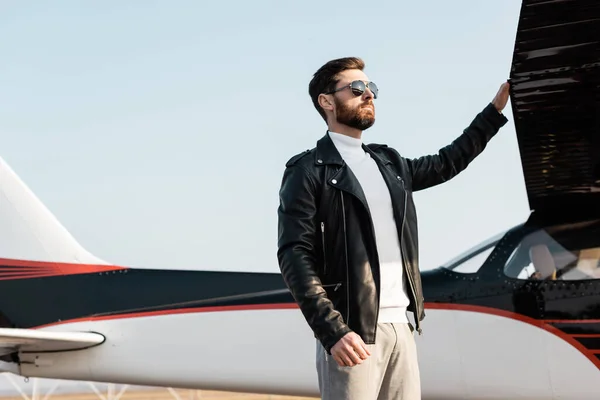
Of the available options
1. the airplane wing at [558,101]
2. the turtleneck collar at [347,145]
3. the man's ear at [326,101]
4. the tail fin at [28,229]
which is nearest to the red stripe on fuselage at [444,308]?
the tail fin at [28,229]

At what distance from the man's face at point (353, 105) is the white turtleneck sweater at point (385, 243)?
13 centimetres

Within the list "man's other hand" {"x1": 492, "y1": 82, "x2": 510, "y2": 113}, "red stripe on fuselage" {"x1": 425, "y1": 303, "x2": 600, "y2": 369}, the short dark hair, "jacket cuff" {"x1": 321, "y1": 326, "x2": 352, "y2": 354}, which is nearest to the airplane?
"red stripe on fuselage" {"x1": 425, "y1": 303, "x2": 600, "y2": 369}

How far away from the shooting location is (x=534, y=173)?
5.19 meters

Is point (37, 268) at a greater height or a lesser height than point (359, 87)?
greater

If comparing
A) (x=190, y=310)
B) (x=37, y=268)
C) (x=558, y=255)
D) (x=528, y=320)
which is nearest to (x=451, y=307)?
(x=528, y=320)

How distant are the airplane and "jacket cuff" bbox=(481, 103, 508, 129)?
2.27ft

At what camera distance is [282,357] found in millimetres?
→ 5543

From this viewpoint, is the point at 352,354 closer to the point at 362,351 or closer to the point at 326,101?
the point at 362,351

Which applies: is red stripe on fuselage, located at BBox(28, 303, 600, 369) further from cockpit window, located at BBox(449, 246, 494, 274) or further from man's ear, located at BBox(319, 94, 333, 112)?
man's ear, located at BBox(319, 94, 333, 112)

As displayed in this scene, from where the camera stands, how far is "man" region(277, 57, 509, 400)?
2.37m

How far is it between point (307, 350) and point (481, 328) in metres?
1.24

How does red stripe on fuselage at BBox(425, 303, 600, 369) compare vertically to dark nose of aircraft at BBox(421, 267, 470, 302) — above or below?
below

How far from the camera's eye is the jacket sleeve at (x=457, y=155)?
2938 millimetres

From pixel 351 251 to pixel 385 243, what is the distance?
13 cm
